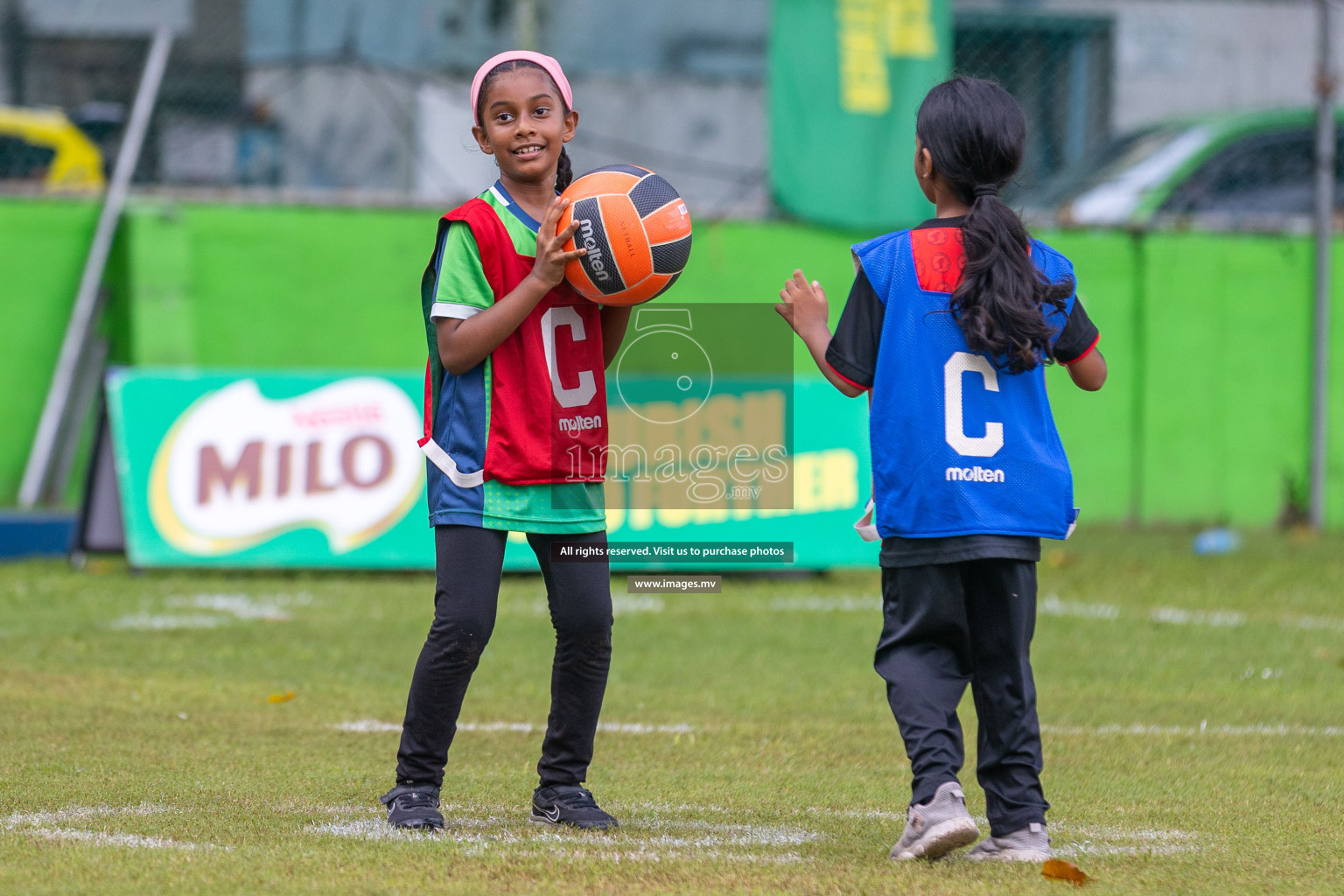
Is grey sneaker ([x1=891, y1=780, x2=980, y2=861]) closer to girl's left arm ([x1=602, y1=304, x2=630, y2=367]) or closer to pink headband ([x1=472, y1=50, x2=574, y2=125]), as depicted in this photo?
girl's left arm ([x1=602, y1=304, x2=630, y2=367])

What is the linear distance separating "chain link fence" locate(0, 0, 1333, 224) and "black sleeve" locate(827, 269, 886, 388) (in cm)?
792

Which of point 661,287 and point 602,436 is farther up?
point 661,287

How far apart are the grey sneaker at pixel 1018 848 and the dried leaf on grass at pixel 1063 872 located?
0.16m

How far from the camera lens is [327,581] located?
947 cm

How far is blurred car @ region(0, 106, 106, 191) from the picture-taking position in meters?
12.4

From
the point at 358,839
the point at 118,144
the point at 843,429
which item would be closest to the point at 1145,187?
the point at 843,429

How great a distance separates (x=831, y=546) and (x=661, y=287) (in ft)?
18.9

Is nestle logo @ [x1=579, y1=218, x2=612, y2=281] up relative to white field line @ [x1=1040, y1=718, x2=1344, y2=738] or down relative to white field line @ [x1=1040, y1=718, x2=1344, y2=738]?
up

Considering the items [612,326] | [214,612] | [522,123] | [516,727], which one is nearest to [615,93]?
[214,612]

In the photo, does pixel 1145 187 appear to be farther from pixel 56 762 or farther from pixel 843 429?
pixel 56 762

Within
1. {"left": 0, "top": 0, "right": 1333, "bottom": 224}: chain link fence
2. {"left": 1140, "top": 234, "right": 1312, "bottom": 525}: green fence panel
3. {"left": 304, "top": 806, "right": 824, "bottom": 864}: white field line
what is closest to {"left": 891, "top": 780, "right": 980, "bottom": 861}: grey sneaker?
{"left": 304, "top": 806, "right": 824, "bottom": 864}: white field line

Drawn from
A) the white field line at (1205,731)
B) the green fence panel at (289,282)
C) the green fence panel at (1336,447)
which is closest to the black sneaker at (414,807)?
the white field line at (1205,731)

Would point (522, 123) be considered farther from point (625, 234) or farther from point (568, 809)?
point (568, 809)

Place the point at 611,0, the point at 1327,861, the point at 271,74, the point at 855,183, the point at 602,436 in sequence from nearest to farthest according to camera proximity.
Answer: the point at 1327,861
the point at 602,436
the point at 855,183
the point at 271,74
the point at 611,0
